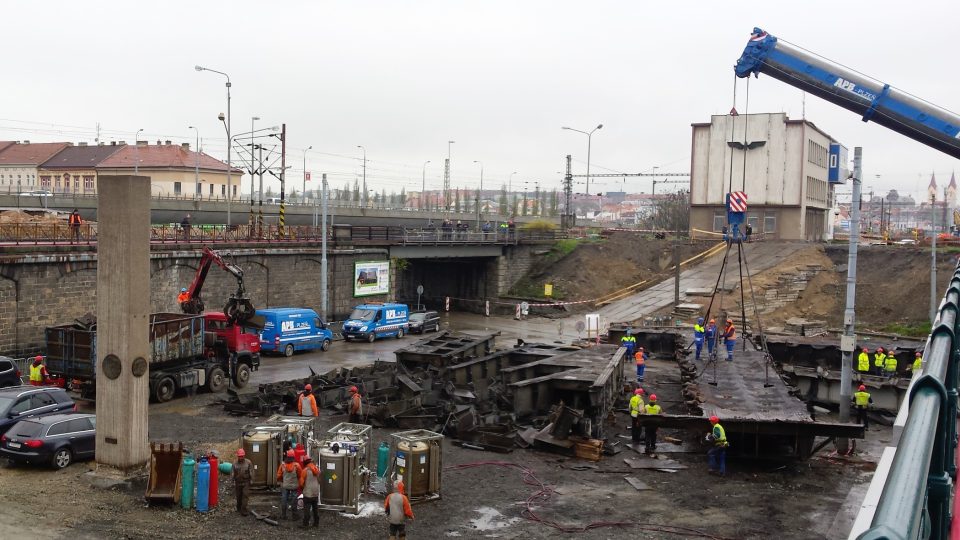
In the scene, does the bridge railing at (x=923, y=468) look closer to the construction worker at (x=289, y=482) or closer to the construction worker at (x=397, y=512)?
the construction worker at (x=397, y=512)

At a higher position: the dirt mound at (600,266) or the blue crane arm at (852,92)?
the blue crane arm at (852,92)

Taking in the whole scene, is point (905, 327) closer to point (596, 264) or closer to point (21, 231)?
point (596, 264)

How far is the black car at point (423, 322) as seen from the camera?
148 feet

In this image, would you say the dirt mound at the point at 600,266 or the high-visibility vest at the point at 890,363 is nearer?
the high-visibility vest at the point at 890,363

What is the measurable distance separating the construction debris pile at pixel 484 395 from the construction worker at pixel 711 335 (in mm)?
3603

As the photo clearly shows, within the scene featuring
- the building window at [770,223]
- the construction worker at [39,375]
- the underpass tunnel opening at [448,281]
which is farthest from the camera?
the building window at [770,223]

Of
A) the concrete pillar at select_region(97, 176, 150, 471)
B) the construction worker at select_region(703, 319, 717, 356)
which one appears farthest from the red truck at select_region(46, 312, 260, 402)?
the construction worker at select_region(703, 319, 717, 356)

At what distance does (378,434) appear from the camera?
22281mm

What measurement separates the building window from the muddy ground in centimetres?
4781

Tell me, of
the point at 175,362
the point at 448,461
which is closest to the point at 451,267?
the point at 175,362

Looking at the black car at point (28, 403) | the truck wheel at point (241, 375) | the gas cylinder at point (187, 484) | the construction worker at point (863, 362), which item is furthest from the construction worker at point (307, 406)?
the construction worker at point (863, 362)

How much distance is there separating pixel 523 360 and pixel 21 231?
2455 centimetres

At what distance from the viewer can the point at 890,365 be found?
29609 millimetres

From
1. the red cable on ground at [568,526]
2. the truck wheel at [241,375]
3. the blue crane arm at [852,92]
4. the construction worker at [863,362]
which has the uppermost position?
the blue crane arm at [852,92]
